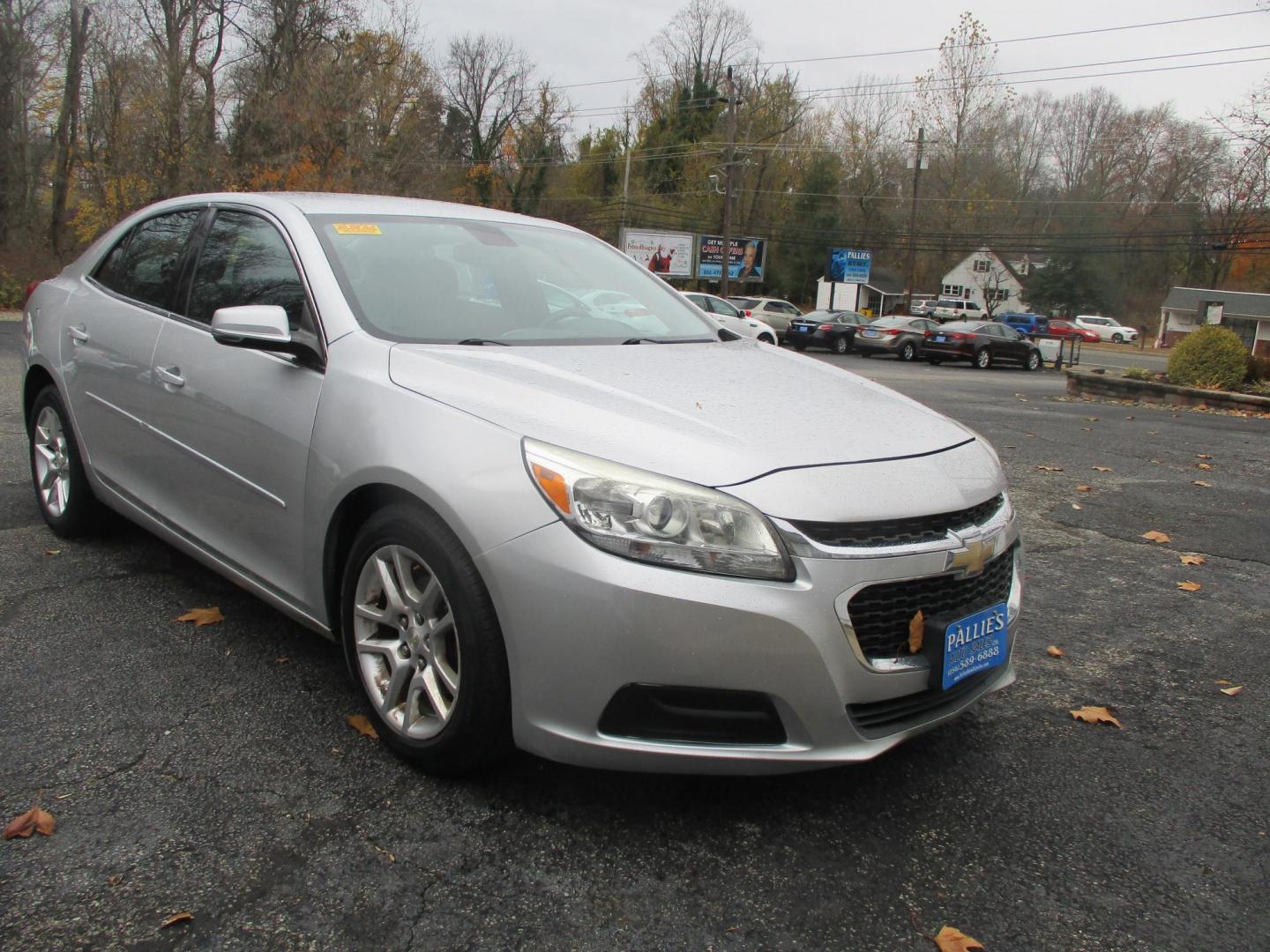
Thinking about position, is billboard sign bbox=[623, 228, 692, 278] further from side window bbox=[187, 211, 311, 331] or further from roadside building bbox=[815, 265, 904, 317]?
side window bbox=[187, 211, 311, 331]

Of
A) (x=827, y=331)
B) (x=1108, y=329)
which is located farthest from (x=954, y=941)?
(x=1108, y=329)

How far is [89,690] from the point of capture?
309 cm

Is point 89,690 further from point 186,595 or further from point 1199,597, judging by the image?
point 1199,597

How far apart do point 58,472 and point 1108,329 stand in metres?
68.7

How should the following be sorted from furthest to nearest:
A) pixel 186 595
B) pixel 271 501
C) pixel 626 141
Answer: pixel 626 141 → pixel 186 595 → pixel 271 501

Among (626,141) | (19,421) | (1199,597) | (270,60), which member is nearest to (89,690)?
(1199,597)

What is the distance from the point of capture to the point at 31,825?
2.34m

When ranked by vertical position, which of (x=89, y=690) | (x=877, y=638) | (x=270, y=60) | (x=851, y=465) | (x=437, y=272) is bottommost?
(x=89, y=690)

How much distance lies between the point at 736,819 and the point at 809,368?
162 cm

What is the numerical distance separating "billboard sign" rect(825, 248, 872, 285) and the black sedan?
25.9 metres

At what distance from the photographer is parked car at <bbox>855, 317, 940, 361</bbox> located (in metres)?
30.8

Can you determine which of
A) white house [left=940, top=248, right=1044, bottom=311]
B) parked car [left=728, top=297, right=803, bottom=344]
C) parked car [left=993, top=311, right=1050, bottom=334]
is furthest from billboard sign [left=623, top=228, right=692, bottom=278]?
white house [left=940, top=248, right=1044, bottom=311]

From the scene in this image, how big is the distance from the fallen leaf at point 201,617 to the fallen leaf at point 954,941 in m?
2.75

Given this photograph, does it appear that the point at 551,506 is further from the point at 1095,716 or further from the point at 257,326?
the point at 1095,716
